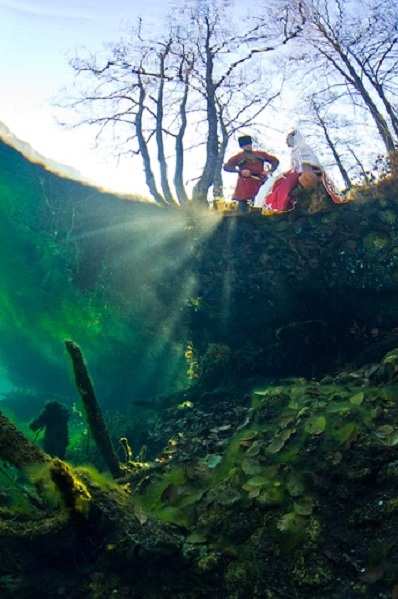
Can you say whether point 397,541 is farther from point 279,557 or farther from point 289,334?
point 289,334

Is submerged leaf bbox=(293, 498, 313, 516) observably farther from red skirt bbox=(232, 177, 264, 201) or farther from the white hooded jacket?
red skirt bbox=(232, 177, 264, 201)

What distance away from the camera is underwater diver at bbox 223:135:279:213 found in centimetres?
902

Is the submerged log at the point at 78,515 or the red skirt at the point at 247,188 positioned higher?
the red skirt at the point at 247,188

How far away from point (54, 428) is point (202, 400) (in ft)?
8.77

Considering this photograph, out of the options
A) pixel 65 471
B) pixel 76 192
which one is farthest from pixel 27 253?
pixel 65 471

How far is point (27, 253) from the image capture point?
11914 mm

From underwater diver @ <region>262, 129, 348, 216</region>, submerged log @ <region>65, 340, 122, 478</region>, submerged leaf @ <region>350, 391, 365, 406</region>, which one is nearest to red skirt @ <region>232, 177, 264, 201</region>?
underwater diver @ <region>262, 129, 348, 216</region>

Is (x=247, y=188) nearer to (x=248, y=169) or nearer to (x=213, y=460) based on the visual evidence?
(x=248, y=169)

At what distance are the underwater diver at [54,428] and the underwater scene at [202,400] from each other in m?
0.03

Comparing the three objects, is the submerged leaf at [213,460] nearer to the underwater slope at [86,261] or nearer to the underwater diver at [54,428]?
the underwater diver at [54,428]

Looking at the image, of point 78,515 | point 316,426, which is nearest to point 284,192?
point 316,426

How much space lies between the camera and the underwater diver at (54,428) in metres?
7.09

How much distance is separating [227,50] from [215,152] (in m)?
3.74

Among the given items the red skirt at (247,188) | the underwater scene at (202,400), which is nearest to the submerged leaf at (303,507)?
the underwater scene at (202,400)
